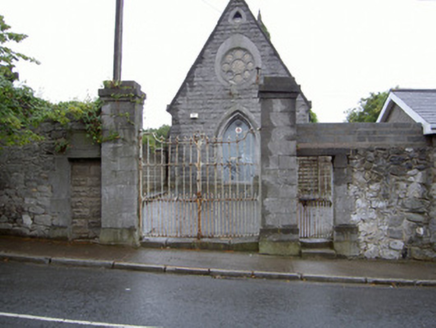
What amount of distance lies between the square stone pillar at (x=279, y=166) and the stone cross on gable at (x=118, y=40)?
364cm

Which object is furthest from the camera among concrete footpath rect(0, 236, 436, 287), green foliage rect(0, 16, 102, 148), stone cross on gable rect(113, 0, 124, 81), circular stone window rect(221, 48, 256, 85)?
circular stone window rect(221, 48, 256, 85)

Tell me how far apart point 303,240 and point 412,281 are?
220 centimetres

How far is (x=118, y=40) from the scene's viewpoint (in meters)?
9.10

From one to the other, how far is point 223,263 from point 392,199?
3.86 meters

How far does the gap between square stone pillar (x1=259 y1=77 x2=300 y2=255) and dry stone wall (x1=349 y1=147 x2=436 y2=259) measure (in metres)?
1.29

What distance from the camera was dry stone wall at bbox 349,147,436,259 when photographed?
306 inches

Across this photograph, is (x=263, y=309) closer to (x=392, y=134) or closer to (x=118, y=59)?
(x=392, y=134)

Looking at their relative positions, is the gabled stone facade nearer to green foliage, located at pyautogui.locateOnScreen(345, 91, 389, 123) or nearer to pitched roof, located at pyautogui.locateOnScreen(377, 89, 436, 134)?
pitched roof, located at pyautogui.locateOnScreen(377, 89, 436, 134)

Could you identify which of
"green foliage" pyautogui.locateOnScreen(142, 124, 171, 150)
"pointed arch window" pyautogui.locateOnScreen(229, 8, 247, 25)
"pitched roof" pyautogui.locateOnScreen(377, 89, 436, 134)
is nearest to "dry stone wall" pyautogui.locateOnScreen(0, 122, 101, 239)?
"green foliage" pyautogui.locateOnScreen(142, 124, 171, 150)

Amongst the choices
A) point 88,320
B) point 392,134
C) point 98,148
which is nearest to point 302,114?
point 392,134

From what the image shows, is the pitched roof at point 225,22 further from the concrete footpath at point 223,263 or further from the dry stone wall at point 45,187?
the concrete footpath at point 223,263

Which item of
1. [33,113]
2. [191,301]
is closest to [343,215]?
[191,301]

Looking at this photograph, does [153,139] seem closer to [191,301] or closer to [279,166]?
[279,166]

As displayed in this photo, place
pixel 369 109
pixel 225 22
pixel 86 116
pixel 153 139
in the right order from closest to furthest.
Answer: pixel 86 116
pixel 225 22
pixel 153 139
pixel 369 109
